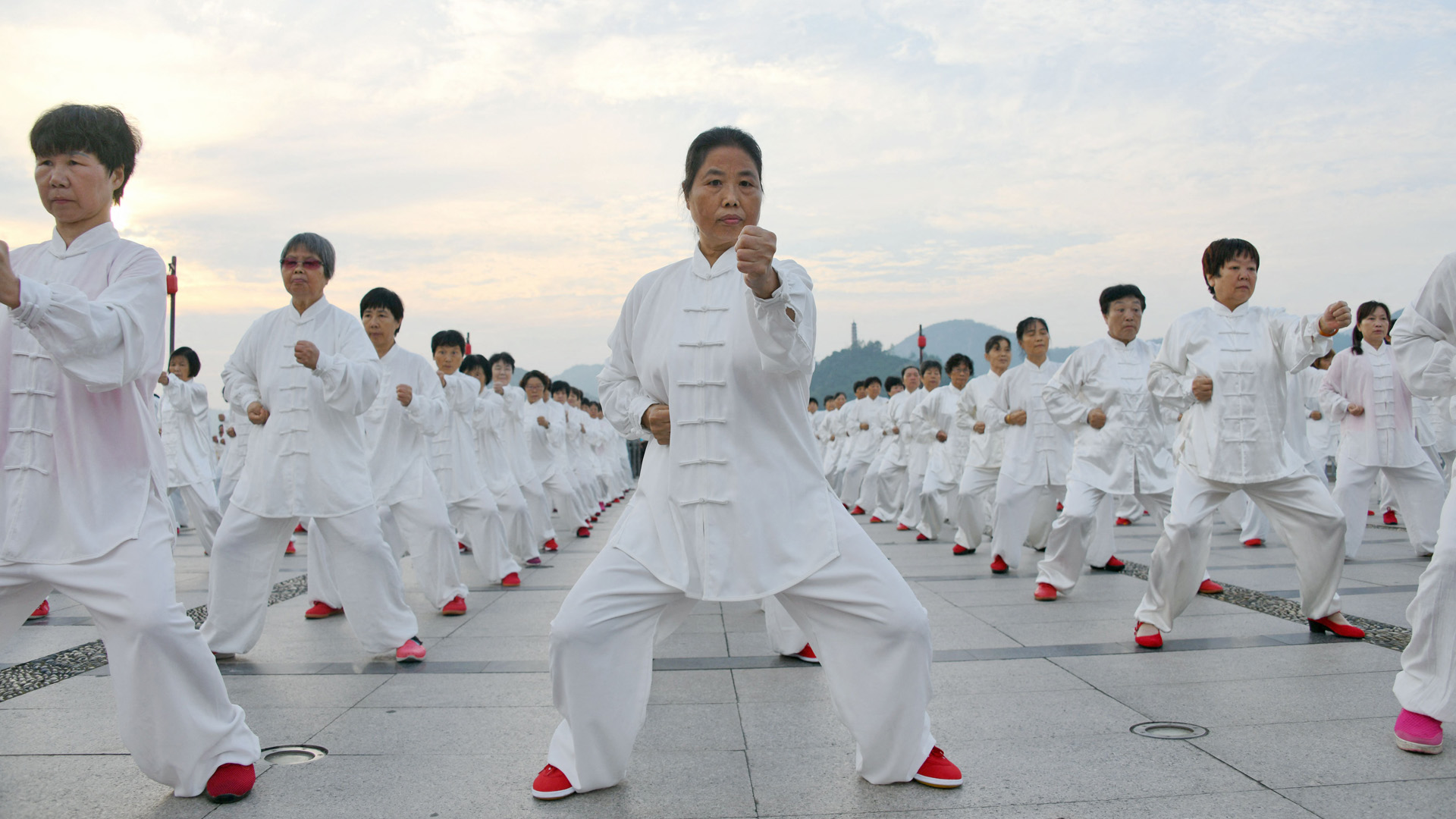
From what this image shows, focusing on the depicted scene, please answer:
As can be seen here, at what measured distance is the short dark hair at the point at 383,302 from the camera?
691 centimetres

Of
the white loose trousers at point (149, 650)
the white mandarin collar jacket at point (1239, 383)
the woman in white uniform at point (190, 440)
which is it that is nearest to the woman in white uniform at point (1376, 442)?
the white mandarin collar jacket at point (1239, 383)

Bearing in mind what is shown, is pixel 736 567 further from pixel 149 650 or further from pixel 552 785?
pixel 149 650

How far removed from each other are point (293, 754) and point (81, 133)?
2248 mm

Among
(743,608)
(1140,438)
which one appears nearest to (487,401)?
(743,608)

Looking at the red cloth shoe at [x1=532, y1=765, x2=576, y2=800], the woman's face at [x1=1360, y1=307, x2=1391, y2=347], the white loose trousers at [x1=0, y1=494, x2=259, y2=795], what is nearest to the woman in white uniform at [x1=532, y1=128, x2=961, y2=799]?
the red cloth shoe at [x1=532, y1=765, x2=576, y2=800]

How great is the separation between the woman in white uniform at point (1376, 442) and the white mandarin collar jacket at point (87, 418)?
9.05 metres

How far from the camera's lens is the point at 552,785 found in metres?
3.10

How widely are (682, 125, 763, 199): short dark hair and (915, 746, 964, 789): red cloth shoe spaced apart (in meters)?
1.93

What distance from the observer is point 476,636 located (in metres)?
6.07

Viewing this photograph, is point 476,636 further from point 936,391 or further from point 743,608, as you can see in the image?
point 936,391

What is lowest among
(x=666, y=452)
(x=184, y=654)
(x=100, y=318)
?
(x=184, y=654)

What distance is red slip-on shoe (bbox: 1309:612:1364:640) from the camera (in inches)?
204

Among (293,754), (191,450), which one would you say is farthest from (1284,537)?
(191,450)

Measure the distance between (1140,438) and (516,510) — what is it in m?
5.65
